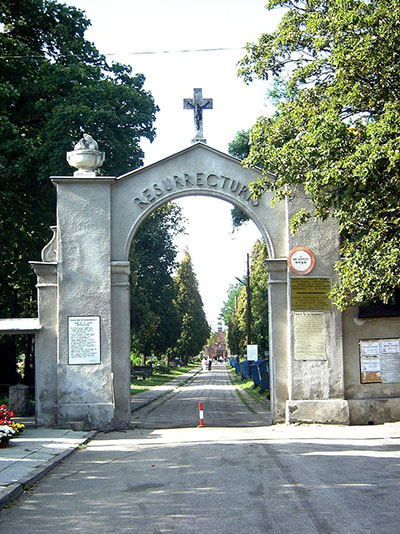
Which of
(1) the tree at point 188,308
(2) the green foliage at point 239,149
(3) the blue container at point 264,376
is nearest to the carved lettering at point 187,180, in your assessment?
(3) the blue container at point 264,376

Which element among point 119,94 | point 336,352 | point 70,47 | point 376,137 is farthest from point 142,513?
point 70,47

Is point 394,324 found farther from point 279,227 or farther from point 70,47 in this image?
point 70,47

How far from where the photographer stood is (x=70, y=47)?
24266mm

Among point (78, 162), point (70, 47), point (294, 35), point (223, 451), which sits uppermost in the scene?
point (70, 47)

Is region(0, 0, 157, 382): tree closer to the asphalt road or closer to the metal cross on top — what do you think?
the metal cross on top

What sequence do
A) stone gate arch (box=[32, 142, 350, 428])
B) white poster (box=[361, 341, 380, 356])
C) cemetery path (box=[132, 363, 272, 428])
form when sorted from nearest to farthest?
stone gate arch (box=[32, 142, 350, 428]) < white poster (box=[361, 341, 380, 356]) < cemetery path (box=[132, 363, 272, 428])

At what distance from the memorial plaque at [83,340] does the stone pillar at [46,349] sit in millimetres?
546

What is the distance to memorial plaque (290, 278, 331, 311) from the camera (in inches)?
684

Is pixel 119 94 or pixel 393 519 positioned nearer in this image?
pixel 393 519

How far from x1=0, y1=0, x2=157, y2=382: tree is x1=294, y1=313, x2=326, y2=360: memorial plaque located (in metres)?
9.41

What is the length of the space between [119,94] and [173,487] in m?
17.1

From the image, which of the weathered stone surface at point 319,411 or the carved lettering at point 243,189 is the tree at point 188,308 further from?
the weathered stone surface at point 319,411

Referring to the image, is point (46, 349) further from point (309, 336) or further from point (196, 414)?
point (309, 336)

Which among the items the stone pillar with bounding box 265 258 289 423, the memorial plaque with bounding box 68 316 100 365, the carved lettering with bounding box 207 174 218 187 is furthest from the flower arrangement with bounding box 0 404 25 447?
the carved lettering with bounding box 207 174 218 187
